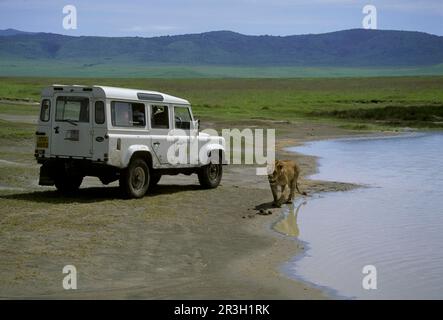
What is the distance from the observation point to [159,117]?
16.0m

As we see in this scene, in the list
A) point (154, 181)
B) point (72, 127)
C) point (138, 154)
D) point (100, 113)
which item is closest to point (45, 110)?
point (72, 127)

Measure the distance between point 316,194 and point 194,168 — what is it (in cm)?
301

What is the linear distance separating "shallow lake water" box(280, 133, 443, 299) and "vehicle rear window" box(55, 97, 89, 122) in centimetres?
429

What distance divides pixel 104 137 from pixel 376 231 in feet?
17.4

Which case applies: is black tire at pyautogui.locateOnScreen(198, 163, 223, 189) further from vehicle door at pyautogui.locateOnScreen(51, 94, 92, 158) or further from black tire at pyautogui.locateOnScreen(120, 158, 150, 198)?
vehicle door at pyautogui.locateOnScreen(51, 94, 92, 158)

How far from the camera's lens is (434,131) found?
44.2 meters

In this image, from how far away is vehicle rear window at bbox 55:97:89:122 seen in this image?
1467 cm

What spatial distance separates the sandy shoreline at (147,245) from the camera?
28.7ft

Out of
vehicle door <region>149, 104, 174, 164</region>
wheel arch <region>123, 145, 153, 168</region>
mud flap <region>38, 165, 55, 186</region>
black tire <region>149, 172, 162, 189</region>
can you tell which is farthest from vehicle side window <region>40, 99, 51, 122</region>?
black tire <region>149, 172, 162, 189</region>

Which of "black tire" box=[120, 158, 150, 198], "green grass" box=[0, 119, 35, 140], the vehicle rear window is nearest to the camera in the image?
the vehicle rear window

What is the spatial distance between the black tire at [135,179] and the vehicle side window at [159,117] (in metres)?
0.96

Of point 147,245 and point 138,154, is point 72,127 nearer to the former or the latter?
point 138,154

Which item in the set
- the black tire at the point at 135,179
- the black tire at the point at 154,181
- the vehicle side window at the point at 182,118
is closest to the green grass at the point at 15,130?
the black tire at the point at 154,181

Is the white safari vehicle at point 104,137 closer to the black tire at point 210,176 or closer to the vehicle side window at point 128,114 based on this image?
the vehicle side window at point 128,114
